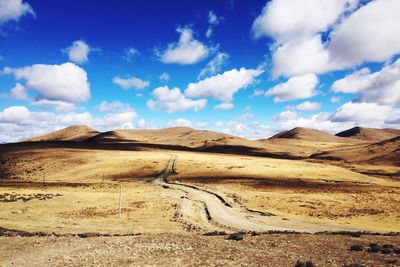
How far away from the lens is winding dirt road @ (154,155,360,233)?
126 ft

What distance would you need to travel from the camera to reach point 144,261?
23562 mm

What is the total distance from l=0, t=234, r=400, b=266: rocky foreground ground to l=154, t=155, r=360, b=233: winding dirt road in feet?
26.5

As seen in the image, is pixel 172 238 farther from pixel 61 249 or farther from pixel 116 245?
pixel 61 249

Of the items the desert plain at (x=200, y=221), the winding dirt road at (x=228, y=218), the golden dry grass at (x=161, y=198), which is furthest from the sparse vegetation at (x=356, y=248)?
the golden dry grass at (x=161, y=198)

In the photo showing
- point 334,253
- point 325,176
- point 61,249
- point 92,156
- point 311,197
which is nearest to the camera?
point 334,253

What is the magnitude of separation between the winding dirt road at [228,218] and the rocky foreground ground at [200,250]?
8.07 m

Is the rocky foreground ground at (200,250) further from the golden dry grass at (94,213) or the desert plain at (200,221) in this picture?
the golden dry grass at (94,213)

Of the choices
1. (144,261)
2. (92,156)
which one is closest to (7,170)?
(92,156)

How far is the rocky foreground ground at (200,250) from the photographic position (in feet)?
76.1

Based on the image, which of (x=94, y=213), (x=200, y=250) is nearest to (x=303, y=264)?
(x=200, y=250)

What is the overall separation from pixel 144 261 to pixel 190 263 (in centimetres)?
272

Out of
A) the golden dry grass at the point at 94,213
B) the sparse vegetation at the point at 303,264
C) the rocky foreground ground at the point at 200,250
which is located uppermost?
the sparse vegetation at the point at 303,264

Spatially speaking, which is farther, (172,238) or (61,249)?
(172,238)

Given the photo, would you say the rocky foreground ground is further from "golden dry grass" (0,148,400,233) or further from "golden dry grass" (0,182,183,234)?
"golden dry grass" (0,148,400,233)
